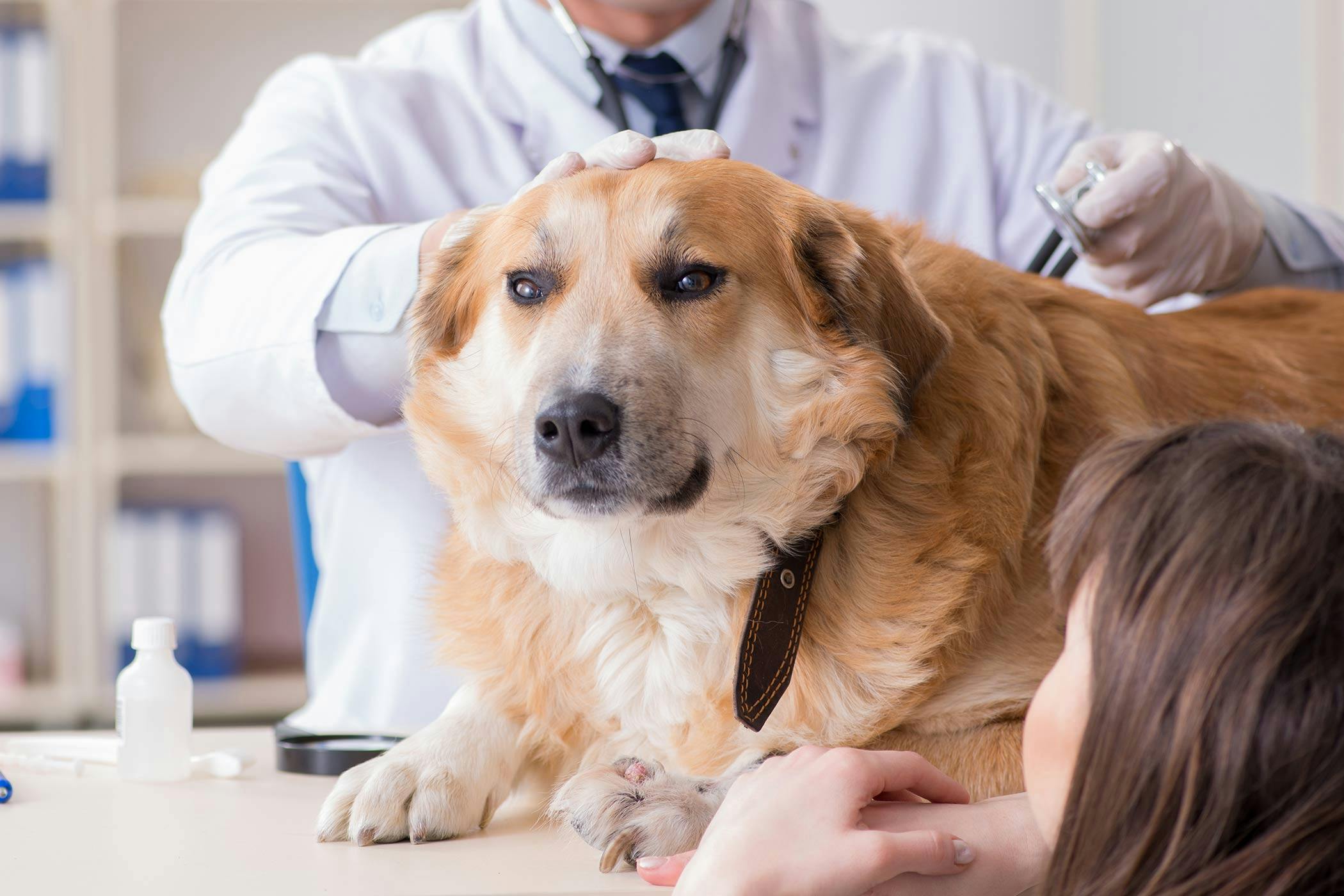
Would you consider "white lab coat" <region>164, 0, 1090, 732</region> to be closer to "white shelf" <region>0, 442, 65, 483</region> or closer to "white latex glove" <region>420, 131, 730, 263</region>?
"white latex glove" <region>420, 131, 730, 263</region>

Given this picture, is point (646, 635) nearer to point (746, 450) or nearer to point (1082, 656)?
point (746, 450)

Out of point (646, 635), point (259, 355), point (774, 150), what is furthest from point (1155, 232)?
point (259, 355)

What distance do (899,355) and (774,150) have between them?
2.66ft

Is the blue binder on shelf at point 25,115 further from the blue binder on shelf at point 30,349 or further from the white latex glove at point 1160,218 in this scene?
the white latex glove at point 1160,218

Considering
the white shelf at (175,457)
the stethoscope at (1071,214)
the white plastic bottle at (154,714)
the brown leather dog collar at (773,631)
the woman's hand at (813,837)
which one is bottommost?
the white shelf at (175,457)

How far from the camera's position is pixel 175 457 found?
138 inches

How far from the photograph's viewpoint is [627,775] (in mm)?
990

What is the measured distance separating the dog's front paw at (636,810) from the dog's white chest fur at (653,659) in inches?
2.7

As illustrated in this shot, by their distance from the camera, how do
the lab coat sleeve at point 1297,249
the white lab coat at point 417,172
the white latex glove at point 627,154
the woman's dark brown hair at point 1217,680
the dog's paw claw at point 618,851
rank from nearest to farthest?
the woman's dark brown hair at point 1217,680 → the dog's paw claw at point 618,851 → the white latex glove at point 627,154 → the white lab coat at point 417,172 → the lab coat sleeve at point 1297,249

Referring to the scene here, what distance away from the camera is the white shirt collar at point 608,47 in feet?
5.76

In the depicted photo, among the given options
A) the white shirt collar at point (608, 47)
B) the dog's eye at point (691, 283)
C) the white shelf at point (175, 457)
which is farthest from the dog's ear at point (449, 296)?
the white shelf at point (175, 457)

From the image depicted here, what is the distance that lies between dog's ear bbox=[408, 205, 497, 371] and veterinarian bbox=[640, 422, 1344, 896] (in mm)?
611

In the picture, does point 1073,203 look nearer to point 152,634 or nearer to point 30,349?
point 152,634

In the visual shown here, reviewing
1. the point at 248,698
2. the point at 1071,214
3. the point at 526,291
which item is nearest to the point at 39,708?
the point at 248,698
